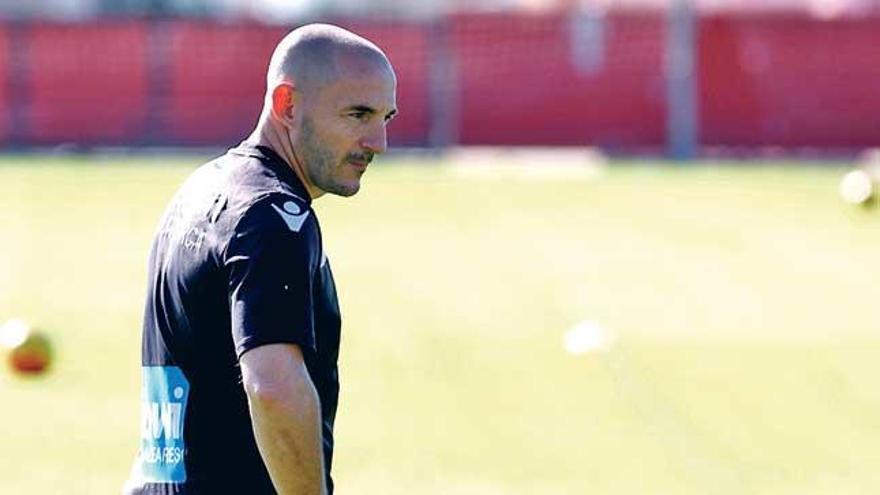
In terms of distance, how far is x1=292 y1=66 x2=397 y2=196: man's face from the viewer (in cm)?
527

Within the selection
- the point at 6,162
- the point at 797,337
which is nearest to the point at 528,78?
the point at 6,162

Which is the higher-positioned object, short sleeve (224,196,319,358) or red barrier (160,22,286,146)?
short sleeve (224,196,319,358)

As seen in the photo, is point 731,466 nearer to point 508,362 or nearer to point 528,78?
point 508,362

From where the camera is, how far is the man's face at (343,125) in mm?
5266

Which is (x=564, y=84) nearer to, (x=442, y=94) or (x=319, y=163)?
(x=442, y=94)

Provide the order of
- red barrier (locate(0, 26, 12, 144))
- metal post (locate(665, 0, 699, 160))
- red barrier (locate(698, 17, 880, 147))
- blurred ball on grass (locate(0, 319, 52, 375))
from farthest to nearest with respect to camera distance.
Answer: red barrier (locate(0, 26, 12, 144)) → red barrier (locate(698, 17, 880, 147)) → metal post (locate(665, 0, 699, 160)) → blurred ball on grass (locate(0, 319, 52, 375))

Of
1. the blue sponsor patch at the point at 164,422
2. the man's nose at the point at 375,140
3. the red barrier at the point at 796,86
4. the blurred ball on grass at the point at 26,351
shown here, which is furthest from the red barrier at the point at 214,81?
the man's nose at the point at 375,140

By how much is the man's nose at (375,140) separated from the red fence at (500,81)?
35.3 metres

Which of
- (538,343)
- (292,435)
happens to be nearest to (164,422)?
(292,435)

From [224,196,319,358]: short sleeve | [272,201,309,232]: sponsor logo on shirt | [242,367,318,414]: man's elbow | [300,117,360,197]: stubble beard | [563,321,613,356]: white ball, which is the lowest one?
[563,321,613,356]: white ball

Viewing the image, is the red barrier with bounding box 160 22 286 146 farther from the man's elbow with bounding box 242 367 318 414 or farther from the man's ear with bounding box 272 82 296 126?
the man's elbow with bounding box 242 367 318 414

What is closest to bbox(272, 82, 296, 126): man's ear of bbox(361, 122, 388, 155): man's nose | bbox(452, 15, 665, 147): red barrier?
bbox(361, 122, 388, 155): man's nose

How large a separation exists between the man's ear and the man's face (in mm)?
35

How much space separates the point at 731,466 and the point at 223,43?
31880mm
